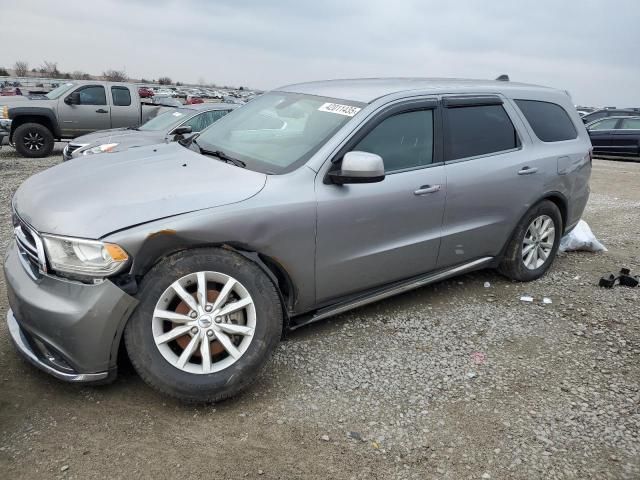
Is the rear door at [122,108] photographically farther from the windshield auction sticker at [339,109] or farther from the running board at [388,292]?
the running board at [388,292]

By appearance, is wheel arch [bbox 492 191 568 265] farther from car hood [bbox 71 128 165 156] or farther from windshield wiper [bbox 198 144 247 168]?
car hood [bbox 71 128 165 156]

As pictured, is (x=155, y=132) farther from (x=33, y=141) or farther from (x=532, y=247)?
(x=532, y=247)

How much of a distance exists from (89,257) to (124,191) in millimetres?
435

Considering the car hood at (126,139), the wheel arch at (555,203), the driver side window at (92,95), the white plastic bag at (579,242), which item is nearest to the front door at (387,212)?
the wheel arch at (555,203)

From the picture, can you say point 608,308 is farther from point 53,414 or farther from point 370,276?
point 53,414

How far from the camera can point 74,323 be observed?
2.43m

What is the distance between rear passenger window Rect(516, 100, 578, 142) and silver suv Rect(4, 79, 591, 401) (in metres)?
0.05

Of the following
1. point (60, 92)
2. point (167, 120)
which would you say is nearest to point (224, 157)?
point (167, 120)

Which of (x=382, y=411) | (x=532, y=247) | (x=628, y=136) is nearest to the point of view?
(x=382, y=411)

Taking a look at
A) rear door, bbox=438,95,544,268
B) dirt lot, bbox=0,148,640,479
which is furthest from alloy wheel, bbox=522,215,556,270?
dirt lot, bbox=0,148,640,479

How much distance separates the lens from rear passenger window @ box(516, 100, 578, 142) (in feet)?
14.4

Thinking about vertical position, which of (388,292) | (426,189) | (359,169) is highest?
(359,169)

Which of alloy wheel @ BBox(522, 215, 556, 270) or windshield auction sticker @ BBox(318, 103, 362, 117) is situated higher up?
windshield auction sticker @ BBox(318, 103, 362, 117)

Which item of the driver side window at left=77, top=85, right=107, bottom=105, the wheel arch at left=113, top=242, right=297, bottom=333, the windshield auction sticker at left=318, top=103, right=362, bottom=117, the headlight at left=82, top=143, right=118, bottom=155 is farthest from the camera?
the driver side window at left=77, top=85, right=107, bottom=105
